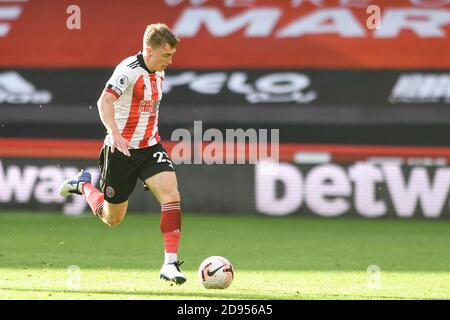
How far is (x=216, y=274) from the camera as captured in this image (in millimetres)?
7332

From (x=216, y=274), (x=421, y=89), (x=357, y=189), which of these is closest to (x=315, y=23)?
(x=421, y=89)

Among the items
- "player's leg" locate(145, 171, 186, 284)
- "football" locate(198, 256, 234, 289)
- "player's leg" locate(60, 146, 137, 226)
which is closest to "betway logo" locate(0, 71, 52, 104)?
"player's leg" locate(60, 146, 137, 226)

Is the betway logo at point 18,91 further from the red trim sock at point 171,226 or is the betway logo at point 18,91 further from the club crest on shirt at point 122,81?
the red trim sock at point 171,226

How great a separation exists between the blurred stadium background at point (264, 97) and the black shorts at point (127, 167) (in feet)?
19.6

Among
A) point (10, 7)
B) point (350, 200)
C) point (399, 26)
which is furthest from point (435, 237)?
point (10, 7)

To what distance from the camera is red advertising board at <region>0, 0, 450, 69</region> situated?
585 inches

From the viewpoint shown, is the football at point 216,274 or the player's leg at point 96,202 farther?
the player's leg at point 96,202

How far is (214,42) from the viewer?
1517 cm

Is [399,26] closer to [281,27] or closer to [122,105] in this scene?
[281,27]

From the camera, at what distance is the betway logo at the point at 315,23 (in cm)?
1498

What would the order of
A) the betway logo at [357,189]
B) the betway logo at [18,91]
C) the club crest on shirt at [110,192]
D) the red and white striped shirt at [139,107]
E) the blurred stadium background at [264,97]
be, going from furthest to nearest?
the betway logo at [18,91]
the blurred stadium background at [264,97]
the betway logo at [357,189]
the club crest on shirt at [110,192]
the red and white striped shirt at [139,107]

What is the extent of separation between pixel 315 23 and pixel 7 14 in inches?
179

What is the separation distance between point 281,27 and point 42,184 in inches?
158

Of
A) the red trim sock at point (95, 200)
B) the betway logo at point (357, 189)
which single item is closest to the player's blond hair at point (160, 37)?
the red trim sock at point (95, 200)
